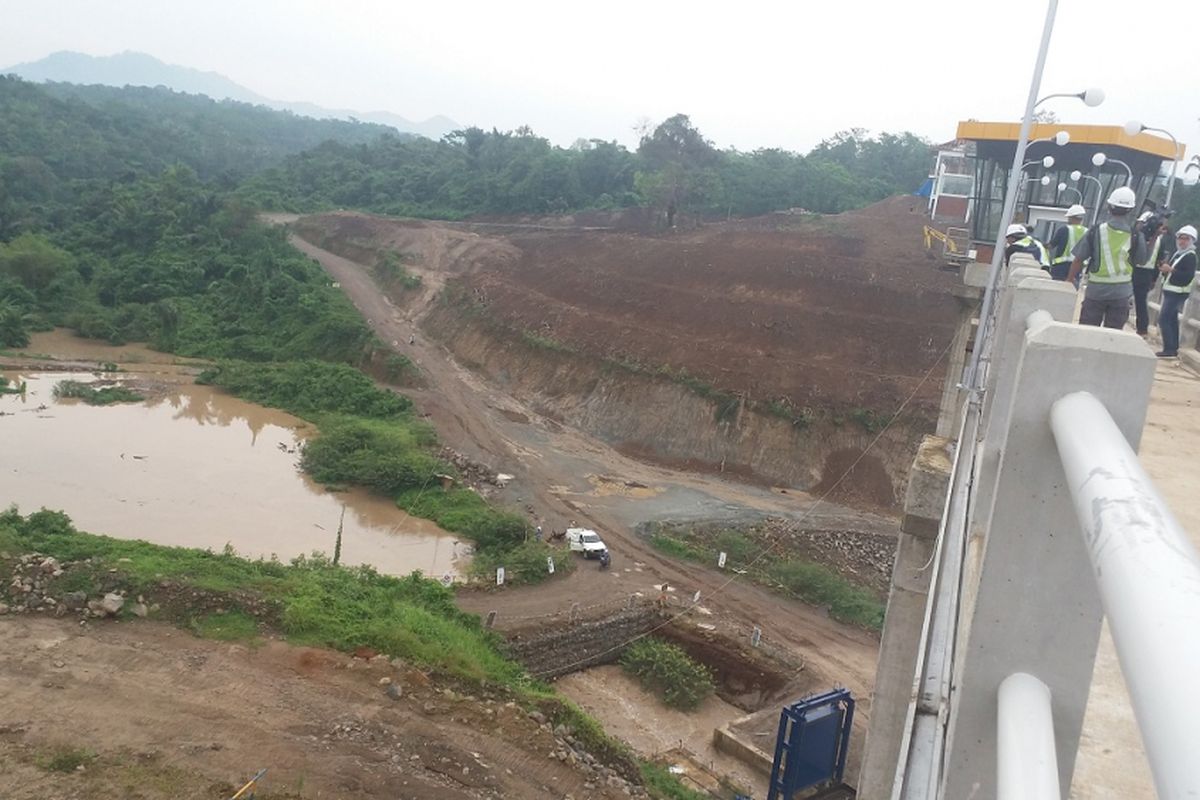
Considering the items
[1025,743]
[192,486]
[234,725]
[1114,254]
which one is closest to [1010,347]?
[1025,743]

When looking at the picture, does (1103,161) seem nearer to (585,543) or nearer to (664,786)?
(664,786)

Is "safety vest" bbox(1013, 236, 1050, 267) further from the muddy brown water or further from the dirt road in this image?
the muddy brown water

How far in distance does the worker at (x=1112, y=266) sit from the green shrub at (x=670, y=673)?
10.3 metres

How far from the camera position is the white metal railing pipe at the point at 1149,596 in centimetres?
80

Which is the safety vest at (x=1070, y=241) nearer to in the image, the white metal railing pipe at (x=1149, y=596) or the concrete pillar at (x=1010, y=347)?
the concrete pillar at (x=1010, y=347)

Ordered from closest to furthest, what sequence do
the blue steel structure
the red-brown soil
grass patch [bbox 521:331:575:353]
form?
the blue steel structure
the red-brown soil
grass patch [bbox 521:331:575:353]

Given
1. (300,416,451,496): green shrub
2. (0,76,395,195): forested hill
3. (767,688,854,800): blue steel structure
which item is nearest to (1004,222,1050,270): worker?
(767,688,854,800): blue steel structure

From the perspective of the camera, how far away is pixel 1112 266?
7.74 metres

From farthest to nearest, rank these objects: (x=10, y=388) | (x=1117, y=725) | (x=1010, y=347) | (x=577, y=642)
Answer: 1. (x=10, y=388)
2. (x=577, y=642)
3. (x=1010, y=347)
4. (x=1117, y=725)

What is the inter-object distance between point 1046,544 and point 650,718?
15.0 m

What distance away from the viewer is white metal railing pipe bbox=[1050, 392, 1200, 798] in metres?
0.80

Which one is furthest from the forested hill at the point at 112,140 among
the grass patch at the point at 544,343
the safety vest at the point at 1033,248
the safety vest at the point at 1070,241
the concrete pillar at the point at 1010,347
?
the concrete pillar at the point at 1010,347

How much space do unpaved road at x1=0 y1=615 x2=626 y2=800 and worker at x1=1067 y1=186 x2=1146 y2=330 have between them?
859 centimetres

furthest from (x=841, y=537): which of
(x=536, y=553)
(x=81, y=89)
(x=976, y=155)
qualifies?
(x=81, y=89)
